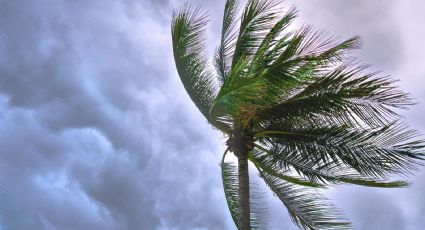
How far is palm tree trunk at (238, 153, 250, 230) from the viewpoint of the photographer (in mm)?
11086

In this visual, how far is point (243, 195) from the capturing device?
11.4 meters

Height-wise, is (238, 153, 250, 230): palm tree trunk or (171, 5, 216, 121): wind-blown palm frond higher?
(171, 5, 216, 121): wind-blown palm frond

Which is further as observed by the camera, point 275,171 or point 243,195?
point 275,171

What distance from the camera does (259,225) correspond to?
12.6 meters

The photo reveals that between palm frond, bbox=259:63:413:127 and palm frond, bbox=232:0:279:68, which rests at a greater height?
palm frond, bbox=232:0:279:68

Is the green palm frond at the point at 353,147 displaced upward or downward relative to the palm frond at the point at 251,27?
downward

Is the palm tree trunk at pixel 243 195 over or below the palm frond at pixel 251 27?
below

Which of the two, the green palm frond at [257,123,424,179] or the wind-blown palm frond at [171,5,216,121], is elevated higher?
the wind-blown palm frond at [171,5,216,121]

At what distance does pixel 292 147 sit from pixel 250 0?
3.53m

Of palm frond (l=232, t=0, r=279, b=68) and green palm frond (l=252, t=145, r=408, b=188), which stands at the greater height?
palm frond (l=232, t=0, r=279, b=68)

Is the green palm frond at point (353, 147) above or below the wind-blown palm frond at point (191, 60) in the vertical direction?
below

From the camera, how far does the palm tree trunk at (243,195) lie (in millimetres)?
11086

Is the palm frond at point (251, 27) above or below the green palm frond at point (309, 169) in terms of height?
above

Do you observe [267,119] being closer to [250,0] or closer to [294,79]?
[294,79]
